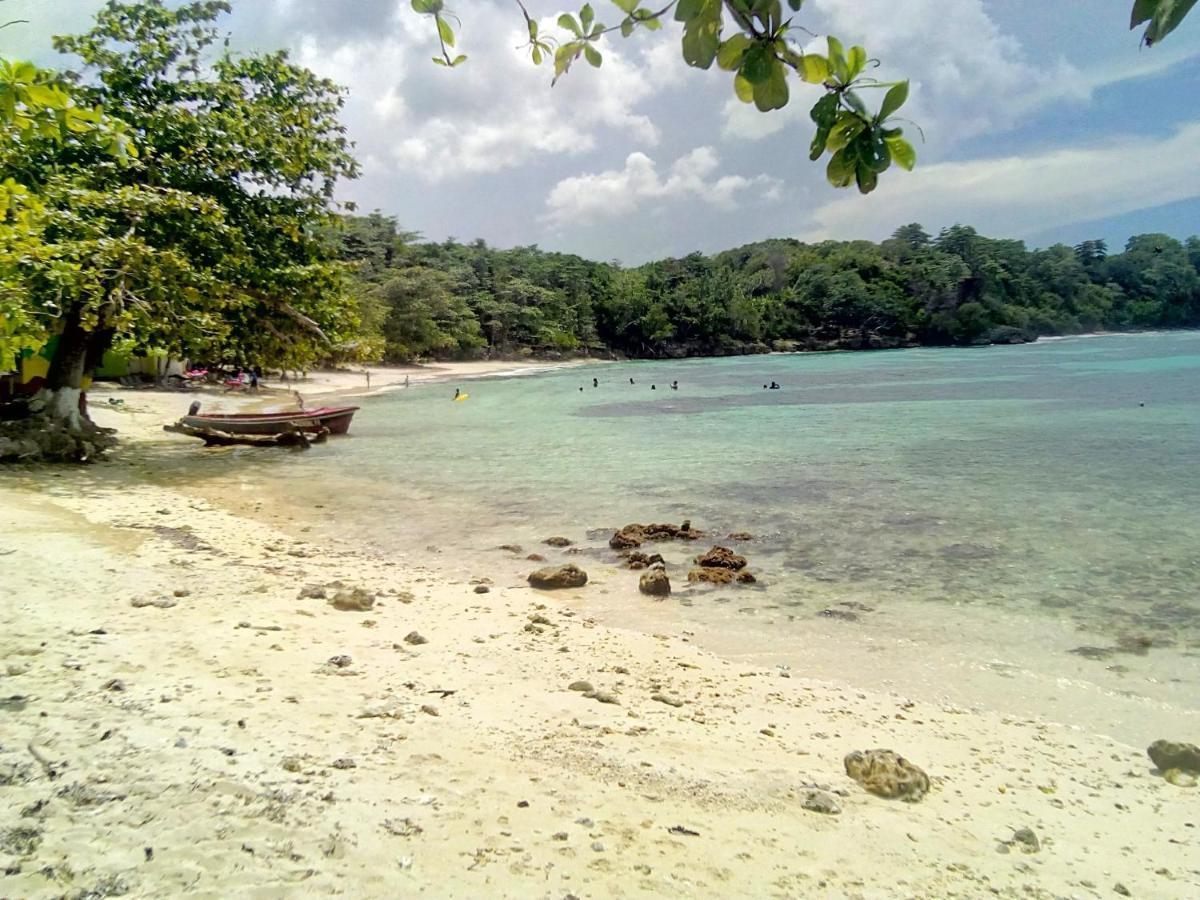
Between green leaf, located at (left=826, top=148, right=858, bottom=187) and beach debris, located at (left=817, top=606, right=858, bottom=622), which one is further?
beach debris, located at (left=817, top=606, right=858, bottom=622)

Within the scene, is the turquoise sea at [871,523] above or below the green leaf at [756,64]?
below

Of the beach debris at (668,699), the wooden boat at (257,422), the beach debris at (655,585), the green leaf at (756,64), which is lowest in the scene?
the beach debris at (655,585)

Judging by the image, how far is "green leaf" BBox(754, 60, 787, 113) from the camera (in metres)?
1.50

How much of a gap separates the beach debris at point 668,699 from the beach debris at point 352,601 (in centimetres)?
249

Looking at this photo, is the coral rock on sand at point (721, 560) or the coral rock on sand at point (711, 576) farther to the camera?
the coral rock on sand at point (721, 560)

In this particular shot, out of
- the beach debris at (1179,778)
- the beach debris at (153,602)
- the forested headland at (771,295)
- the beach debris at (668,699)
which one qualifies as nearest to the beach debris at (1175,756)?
the beach debris at (1179,778)

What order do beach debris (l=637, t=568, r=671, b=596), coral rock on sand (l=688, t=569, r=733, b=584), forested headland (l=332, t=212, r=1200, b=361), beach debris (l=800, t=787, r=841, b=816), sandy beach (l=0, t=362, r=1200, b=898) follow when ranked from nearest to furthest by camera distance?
sandy beach (l=0, t=362, r=1200, b=898)
beach debris (l=800, t=787, r=841, b=816)
beach debris (l=637, t=568, r=671, b=596)
coral rock on sand (l=688, t=569, r=733, b=584)
forested headland (l=332, t=212, r=1200, b=361)

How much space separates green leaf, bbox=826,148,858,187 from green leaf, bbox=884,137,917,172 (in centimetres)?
7

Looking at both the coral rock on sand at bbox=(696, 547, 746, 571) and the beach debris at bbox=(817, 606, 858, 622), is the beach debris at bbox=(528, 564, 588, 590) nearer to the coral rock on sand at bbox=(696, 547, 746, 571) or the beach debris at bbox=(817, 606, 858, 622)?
the coral rock on sand at bbox=(696, 547, 746, 571)

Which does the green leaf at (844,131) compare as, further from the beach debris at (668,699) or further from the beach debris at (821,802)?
the beach debris at (668,699)

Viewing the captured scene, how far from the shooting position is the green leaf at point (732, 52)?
4.90ft

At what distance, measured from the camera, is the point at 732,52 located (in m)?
1.52

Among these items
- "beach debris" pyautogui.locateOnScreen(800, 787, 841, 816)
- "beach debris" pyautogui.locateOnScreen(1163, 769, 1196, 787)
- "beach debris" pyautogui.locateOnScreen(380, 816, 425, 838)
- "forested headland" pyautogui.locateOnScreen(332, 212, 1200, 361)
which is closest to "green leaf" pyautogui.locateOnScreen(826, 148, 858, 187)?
"beach debris" pyautogui.locateOnScreen(380, 816, 425, 838)

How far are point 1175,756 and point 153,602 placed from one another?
6.02 meters
